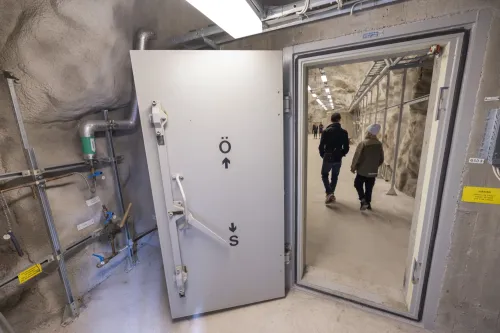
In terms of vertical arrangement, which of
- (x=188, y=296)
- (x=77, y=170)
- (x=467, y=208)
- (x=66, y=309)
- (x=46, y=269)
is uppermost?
(x=77, y=170)

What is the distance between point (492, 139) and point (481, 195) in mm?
315

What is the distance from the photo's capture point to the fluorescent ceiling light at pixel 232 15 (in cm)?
106

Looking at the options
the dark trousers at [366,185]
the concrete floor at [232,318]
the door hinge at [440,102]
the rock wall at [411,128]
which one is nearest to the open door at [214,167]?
the concrete floor at [232,318]

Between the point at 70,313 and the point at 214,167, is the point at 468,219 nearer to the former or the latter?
the point at 214,167

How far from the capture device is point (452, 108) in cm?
112

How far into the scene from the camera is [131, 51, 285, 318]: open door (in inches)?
48.5

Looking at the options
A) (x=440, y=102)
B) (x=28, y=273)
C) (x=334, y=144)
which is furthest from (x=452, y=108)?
(x=28, y=273)

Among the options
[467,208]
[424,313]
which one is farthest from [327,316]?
[467,208]

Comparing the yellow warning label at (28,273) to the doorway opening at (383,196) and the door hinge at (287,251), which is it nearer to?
the door hinge at (287,251)

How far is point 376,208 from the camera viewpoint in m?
3.31

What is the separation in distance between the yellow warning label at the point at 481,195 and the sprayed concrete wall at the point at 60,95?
224 centimetres

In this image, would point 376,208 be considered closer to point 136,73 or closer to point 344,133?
point 344,133

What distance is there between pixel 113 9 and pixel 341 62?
169cm

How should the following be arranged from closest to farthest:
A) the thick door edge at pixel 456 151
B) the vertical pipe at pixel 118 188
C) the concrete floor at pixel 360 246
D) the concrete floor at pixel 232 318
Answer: the thick door edge at pixel 456 151
the concrete floor at pixel 232 318
the concrete floor at pixel 360 246
the vertical pipe at pixel 118 188
